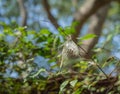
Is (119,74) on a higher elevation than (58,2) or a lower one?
lower

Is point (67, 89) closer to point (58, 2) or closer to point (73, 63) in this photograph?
point (73, 63)

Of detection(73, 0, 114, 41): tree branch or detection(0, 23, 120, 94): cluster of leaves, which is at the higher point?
detection(73, 0, 114, 41): tree branch

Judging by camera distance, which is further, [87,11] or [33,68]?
Answer: [87,11]

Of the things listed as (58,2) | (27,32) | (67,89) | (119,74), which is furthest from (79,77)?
(58,2)

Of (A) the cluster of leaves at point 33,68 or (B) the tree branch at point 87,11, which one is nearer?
(A) the cluster of leaves at point 33,68

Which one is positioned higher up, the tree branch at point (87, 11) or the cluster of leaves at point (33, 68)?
the tree branch at point (87, 11)

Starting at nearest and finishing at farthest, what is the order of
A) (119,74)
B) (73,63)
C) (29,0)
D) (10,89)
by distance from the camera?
(119,74) < (10,89) < (73,63) < (29,0)

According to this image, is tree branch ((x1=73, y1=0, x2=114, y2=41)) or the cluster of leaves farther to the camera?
tree branch ((x1=73, y1=0, x2=114, y2=41))

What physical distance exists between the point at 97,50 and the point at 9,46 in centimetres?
41

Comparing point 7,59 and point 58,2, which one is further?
point 58,2

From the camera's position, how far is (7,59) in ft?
4.65

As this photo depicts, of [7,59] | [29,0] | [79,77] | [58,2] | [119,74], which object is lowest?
[119,74]

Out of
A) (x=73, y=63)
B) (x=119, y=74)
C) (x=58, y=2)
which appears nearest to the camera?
(x=119, y=74)

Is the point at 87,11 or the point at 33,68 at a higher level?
the point at 87,11
